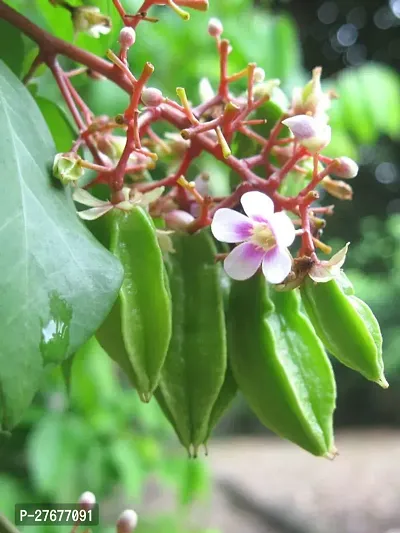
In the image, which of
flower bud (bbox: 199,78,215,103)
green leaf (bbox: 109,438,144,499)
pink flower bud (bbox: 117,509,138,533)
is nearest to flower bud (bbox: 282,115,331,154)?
flower bud (bbox: 199,78,215,103)

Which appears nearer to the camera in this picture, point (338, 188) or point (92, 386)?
point (338, 188)

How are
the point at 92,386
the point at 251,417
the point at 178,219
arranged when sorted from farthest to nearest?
1. the point at 251,417
2. the point at 92,386
3. the point at 178,219

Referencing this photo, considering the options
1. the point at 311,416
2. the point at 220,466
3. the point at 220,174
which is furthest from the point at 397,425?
the point at 311,416

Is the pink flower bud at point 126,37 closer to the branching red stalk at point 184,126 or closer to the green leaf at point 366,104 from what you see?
the branching red stalk at point 184,126

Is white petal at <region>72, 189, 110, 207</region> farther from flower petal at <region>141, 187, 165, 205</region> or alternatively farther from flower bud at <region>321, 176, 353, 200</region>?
flower bud at <region>321, 176, 353, 200</region>

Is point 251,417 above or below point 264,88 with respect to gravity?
below

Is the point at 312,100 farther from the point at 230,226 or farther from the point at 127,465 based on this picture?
the point at 127,465

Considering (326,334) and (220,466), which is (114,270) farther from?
(220,466)

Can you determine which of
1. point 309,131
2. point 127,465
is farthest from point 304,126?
point 127,465
